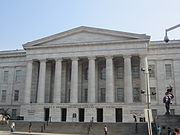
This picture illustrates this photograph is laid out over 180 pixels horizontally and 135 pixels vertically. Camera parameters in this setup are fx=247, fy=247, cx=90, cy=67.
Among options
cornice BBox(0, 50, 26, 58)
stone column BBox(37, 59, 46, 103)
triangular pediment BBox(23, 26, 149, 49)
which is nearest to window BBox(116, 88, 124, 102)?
triangular pediment BBox(23, 26, 149, 49)

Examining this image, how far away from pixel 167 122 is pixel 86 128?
36.3 feet

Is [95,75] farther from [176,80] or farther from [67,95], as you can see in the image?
[176,80]

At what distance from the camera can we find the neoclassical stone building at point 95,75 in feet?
142

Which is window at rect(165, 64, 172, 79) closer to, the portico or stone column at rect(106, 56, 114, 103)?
the portico

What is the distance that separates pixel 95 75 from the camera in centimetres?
4650

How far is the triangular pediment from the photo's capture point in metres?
44.9

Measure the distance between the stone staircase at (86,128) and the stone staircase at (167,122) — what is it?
257 centimetres

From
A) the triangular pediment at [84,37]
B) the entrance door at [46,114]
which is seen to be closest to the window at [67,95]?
the entrance door at [46,114]

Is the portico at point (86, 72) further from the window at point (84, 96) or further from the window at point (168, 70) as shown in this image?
the window at point (168, 70)

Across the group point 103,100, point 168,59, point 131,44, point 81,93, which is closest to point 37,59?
point 81,93

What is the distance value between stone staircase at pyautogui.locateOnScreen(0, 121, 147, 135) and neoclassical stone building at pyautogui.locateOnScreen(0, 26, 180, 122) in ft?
25.3

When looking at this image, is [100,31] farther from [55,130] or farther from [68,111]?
[55,130]

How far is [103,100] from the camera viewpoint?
155 ft

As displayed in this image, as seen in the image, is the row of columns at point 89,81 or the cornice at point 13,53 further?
the cornice at point 13,53
